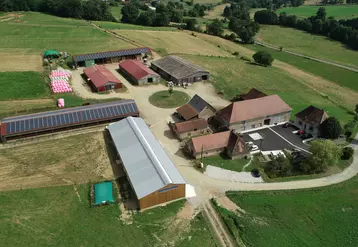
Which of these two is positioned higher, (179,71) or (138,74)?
(179,71)

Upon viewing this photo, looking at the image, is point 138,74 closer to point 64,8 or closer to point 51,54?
point 51,54

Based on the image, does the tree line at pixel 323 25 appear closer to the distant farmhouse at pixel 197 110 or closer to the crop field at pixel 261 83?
the crop field at pixel 261 83

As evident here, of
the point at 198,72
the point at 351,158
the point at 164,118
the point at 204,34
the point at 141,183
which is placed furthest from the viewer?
the point at 204,34

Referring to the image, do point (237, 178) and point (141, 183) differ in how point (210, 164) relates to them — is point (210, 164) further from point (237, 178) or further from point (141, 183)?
point (141, 183)

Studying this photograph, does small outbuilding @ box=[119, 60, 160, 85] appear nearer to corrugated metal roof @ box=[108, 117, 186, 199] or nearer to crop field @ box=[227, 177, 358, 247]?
corrugated metal roof @ box=[108, 117, 186, 199]

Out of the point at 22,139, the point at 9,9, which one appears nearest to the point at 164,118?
the point at 22,139

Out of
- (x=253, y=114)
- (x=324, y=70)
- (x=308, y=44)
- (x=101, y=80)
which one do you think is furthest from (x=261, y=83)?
(x=308, y=44)

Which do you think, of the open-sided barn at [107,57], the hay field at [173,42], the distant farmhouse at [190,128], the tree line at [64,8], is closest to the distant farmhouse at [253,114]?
the distant farmhouse at [190,128]
